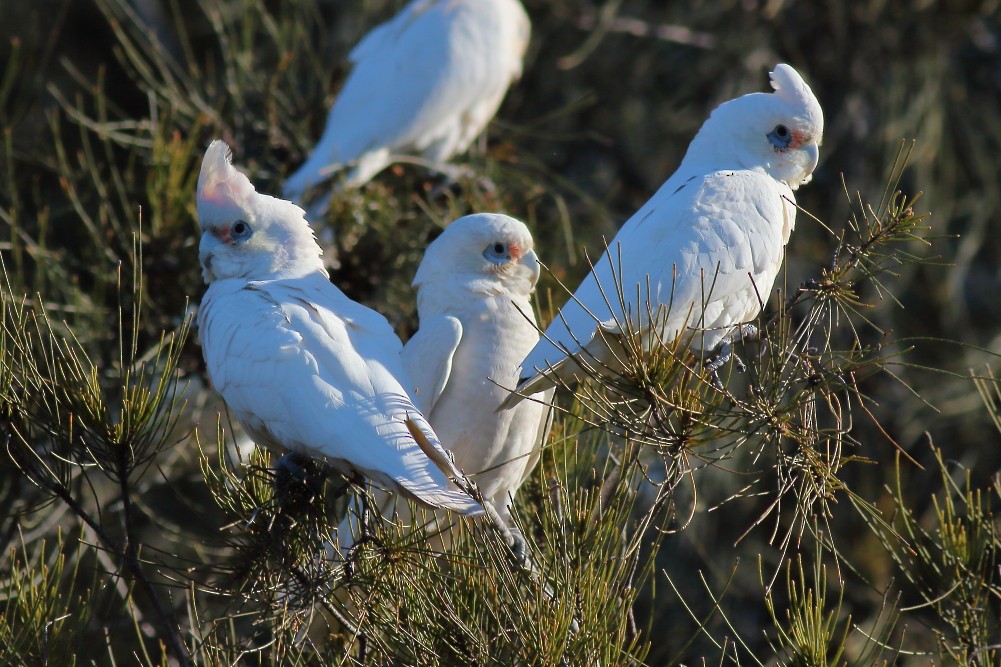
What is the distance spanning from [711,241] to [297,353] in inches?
33.1

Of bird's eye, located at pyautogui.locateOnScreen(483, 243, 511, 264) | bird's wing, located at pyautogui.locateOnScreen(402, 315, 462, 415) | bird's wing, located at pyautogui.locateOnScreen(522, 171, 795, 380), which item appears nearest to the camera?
bird's wing, located at pyautogui.locateOnScreen(522, 171, 795, 380)

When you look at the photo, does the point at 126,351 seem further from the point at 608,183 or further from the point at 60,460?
the point at 608,183

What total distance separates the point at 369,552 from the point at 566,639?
368 mm

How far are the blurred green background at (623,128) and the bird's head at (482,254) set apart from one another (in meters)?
0.89

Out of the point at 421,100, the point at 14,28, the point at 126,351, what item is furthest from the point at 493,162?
the point at 14,28

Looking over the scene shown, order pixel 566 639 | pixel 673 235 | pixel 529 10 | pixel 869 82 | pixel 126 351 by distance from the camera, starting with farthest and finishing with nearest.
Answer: pixel 529 10
pixel 869 82
pixel 126 351
pixel 673 235
pixel 566 639

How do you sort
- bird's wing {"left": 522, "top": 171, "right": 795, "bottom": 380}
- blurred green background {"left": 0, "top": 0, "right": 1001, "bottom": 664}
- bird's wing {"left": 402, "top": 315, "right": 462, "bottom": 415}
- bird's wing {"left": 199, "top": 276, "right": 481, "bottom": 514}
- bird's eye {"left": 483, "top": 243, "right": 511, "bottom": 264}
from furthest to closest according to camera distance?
blurred green background {"left": 0, "top": 0, "right": 1001, "bottom": 664}
bird's eye {"left": 483, "top": 243, "right": 511, "bottom": 264}
bird's wing {"left": 402, "top": 315, "right": 462, "bottom": 415}
bird's wing {"left": 522, "top": 171, "right": 795, "bottom": 380}
bird's wing {"left": 199, "top": 276, "right": 481, "bottom": 514}

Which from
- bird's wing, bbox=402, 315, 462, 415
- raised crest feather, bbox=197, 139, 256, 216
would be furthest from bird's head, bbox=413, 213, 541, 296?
raised crest feather, bbox=197, 139, 256, 216

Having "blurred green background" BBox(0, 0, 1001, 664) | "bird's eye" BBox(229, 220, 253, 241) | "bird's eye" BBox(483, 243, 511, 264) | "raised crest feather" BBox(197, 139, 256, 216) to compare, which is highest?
"raised crest feather" BBox(197, 139, 256, 216)

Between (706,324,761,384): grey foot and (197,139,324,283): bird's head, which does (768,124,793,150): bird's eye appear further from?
(197,139,324,283): bird's head

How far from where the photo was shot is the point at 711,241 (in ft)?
6.98

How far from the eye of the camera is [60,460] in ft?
6.03

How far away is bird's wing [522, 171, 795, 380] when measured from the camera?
2.03 meters

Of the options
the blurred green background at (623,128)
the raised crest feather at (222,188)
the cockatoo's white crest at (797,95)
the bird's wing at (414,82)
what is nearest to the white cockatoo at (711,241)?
the cockatoo's white crest at (797,95)
